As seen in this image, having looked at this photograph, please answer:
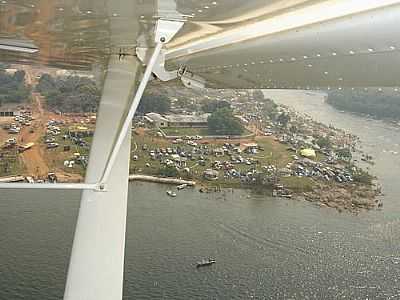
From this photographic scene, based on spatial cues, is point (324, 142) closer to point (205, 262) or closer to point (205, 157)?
point (205, 157)

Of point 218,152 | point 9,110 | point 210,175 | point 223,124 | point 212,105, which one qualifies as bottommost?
point 210,175

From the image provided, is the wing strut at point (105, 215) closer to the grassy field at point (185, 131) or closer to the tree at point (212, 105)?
the grassy field at point (185, 131)

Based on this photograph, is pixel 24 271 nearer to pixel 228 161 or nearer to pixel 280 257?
pixel 280 257

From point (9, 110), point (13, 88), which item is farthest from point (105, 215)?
point (9, 110)

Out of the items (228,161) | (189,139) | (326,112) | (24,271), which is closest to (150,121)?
(189,139)

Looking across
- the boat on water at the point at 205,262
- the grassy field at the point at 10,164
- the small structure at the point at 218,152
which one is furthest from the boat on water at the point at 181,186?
the boat on water at the point at 205,262

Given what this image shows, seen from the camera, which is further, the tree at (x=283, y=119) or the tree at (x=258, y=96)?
the tree at (x=258, y=96)
